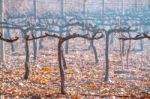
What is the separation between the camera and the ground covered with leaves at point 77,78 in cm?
1474

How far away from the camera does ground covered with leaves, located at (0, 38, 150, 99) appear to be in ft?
48.4

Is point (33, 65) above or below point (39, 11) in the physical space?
below

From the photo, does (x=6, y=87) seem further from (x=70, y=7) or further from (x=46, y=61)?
(x=70, y=7)

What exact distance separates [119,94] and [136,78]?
13.5ft

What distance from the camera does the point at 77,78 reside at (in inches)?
711

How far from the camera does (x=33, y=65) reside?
854 inches

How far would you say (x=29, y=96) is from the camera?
46.6 feet

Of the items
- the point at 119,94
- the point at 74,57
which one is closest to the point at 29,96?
the point at 119,94

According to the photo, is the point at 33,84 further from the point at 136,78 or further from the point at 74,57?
the point at 74,57

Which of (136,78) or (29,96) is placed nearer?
(29,96)

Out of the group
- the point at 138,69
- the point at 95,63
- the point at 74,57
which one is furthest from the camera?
the point at 74,57

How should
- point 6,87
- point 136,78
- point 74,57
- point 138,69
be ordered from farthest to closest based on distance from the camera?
point 74,57
point 138,69
point 136,78
point 6,87

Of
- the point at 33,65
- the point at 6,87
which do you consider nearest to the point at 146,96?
the point at 6,87

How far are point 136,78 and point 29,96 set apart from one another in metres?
6.10
